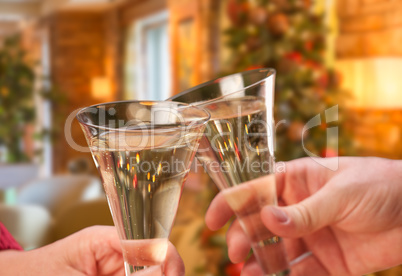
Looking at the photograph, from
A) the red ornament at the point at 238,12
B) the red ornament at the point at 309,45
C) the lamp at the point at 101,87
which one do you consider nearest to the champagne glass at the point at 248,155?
the red ornament at the point at 238,12

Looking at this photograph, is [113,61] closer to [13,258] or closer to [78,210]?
[78,210]

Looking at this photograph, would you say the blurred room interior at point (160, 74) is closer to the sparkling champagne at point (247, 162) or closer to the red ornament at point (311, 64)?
the red ornament at point (311, 64)

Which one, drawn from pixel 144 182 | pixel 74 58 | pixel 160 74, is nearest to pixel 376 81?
pixel 144 182

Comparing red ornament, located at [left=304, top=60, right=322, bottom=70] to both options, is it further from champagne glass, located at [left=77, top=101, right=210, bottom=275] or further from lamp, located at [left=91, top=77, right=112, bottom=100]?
lamp, located at [left=91, top=77, right=112, bottom=100]

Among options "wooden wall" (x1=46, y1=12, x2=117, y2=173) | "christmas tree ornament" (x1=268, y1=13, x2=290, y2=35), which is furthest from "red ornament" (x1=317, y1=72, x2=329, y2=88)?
"wooden wall" (x1=46, y1=12, x2=117, y2=173)

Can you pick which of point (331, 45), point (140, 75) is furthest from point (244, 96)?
point (140, 75)
